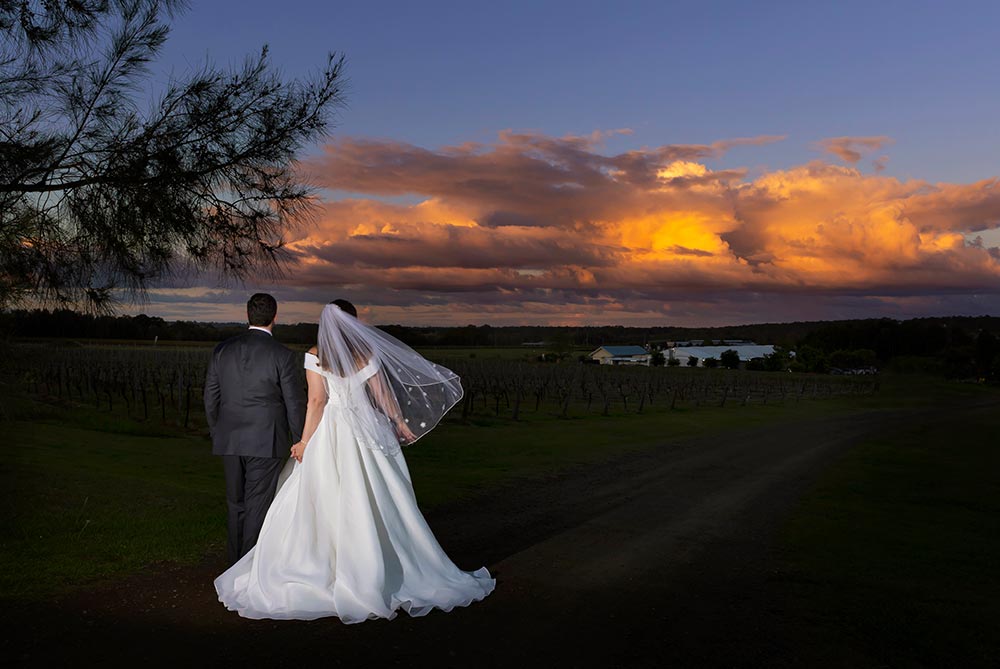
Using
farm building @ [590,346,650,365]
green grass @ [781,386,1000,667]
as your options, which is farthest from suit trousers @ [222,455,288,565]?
farm building @ [590,346,650,365]

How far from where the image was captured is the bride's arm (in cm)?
559

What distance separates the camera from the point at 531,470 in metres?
13.5

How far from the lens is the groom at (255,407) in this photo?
5.64m

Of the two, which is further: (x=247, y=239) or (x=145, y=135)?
(x=247, y=239)

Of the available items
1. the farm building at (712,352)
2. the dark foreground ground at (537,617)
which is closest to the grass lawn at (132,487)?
the dark foreground ground at (537,617)

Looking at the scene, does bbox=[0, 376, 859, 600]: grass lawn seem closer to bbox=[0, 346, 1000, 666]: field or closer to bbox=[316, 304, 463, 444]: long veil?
bbox=[0, 346, 1000, 666]: field

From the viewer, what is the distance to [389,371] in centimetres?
619

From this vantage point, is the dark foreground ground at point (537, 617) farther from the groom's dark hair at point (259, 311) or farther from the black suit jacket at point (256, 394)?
the groom's dark hair at point (259, 311)

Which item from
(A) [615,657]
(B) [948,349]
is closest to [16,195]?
(A) [615,657]

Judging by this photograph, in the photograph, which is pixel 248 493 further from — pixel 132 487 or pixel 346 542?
pixel 132 487

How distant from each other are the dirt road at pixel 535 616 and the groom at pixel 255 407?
2.67 ft

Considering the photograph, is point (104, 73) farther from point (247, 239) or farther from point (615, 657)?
point (615, 657)

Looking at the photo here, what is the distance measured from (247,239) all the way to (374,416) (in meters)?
3.13

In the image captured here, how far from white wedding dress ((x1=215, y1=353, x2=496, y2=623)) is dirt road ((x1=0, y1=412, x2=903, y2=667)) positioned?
0.14 meters
